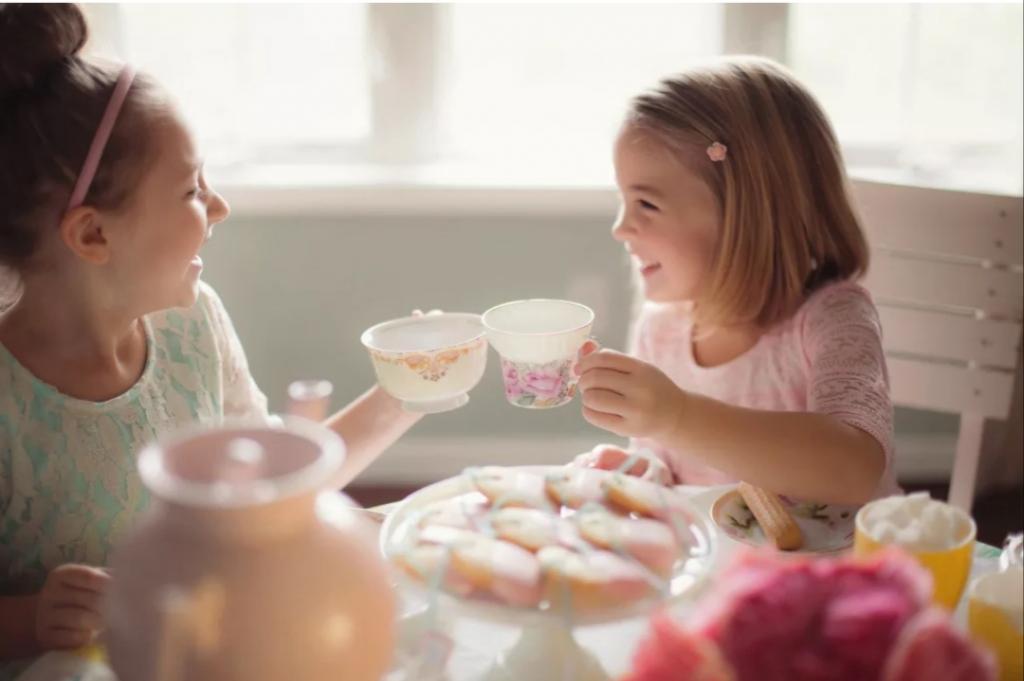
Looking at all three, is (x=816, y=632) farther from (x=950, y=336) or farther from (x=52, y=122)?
(x=950, y=336)

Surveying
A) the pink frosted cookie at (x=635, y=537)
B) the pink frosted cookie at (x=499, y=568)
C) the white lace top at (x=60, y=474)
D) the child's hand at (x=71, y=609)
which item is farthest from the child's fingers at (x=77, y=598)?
the pink frosted cookie at (x=635, y=537)

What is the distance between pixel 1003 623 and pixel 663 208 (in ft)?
2.76

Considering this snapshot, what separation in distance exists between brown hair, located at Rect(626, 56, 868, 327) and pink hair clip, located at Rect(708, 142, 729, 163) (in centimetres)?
1

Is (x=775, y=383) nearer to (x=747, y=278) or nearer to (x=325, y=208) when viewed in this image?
(x=747, y=278)

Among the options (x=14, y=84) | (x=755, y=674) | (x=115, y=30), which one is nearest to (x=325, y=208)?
(x=115, y=30)

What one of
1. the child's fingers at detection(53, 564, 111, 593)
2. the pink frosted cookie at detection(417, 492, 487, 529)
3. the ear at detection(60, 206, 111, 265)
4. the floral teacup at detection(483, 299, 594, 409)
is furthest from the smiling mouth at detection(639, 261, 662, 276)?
the child's fingers at detection(53, 564, 111, 593)

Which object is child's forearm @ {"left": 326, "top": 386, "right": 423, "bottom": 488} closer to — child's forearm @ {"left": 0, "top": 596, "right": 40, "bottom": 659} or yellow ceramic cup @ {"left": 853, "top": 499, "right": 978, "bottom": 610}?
child's forearm @ {"left": 0, "top": 596, "right": 40, "bottom": 659}

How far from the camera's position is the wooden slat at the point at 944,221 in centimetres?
197

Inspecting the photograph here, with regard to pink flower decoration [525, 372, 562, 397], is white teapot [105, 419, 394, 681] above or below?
above

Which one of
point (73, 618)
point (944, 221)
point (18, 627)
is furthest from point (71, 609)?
point (944, 221)

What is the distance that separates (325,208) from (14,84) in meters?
1.79

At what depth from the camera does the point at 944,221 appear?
6.62 feet

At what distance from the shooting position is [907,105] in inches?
112

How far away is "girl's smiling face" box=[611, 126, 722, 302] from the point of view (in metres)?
1.54
